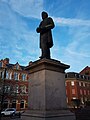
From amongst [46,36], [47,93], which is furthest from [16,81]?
[47,93]

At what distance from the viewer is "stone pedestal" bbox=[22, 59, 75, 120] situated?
4.82 m

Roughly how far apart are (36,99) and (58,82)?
1.11 meters

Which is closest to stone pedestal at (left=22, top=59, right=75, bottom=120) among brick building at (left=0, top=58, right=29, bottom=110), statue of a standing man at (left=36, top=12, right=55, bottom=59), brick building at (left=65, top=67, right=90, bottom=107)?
statue of a standing man at (left=36, top=12, right=55, bottom=59)

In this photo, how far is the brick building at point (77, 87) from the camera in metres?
52.5

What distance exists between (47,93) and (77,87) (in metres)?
50.9

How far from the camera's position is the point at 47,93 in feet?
16.4

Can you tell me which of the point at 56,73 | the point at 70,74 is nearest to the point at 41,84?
the point at 56,73

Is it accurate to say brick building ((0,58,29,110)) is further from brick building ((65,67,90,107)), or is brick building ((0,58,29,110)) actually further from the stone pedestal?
the stone pedestal

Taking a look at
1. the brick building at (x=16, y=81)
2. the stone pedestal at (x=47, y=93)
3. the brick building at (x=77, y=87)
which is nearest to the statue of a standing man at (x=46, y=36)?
Result: the stone pedestal at (x=47, y=93)

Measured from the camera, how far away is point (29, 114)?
16.8ft

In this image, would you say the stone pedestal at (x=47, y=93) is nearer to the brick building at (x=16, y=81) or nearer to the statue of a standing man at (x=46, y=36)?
the statue of a standing man at (x=46, y=36)

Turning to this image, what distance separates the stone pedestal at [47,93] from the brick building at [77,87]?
4745cm

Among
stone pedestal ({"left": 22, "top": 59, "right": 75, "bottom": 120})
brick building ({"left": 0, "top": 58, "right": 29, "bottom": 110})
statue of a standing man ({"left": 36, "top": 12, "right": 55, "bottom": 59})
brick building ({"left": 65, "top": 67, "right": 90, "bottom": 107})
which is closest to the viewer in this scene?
stone pedestal ({"left": 22, "top": 59, "right": 75, "bottom": 120})

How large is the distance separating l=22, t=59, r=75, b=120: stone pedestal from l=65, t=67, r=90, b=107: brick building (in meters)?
47.5
